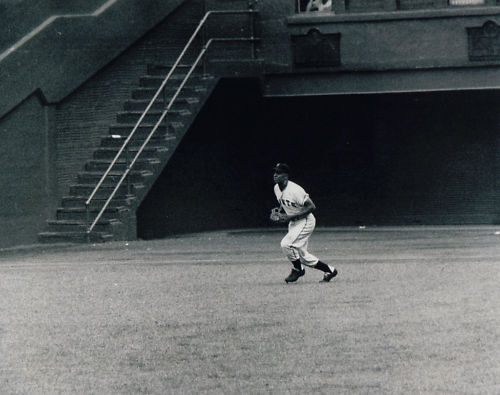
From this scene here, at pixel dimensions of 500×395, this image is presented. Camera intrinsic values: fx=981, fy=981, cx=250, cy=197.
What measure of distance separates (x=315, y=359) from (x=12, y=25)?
44.6 ft

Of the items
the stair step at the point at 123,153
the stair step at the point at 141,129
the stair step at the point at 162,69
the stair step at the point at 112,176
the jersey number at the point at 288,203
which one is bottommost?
the stair step at the point at 112,176

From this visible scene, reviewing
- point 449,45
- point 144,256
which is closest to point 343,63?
point 449,45

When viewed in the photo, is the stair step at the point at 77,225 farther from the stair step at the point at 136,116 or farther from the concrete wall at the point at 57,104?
the stair step at the point at 136,116

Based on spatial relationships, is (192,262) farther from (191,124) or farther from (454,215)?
(454,215)

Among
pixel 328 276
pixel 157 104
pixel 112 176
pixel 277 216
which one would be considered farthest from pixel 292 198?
pixel 157 104

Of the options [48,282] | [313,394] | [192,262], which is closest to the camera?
[313,394]

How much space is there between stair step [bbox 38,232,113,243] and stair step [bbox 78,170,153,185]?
1.44 metres

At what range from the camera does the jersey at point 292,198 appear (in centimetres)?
1234

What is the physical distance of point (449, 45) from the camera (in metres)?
20.1

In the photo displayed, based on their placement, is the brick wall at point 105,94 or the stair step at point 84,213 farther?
the brick wall at point 105,94

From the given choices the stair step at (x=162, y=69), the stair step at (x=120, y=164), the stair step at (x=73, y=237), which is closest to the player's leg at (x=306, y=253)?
the stair step at (x=73, y=237)

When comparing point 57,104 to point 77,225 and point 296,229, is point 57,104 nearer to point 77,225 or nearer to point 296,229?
point 77,225

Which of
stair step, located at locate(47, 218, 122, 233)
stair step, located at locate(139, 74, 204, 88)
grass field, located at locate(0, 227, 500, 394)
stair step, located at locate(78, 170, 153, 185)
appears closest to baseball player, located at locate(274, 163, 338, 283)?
grass field, located at locate(0, 227, 500, 394)

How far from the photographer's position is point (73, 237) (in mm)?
18656
